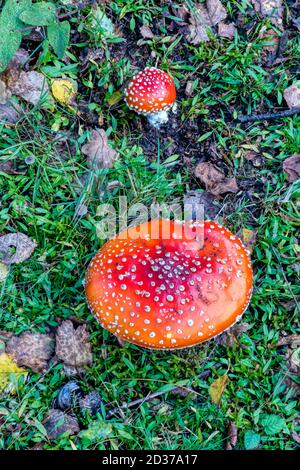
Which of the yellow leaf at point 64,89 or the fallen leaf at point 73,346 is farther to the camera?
the yellow leaf at point 64,89

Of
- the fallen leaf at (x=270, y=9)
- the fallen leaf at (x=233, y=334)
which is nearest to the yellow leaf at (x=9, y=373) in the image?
the fallen leaf at (x=233, y=334)

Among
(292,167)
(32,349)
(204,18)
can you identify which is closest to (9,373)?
(32,349)

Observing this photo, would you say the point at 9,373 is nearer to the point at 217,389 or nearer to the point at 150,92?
the point at 217,389

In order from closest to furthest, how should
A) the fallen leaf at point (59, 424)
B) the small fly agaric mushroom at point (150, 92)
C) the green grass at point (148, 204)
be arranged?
the fallen leaf at point (59, 424) → the green grass at point (148, 204) → the small fly agaric mushroom at point (150, 92)

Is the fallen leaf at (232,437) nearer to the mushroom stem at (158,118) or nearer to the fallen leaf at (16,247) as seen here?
the fallen leaf at (16,247)

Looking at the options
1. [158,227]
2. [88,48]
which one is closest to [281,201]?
[158,227]

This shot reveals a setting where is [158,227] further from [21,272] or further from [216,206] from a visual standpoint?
[21,272]
